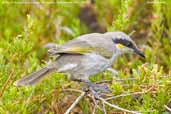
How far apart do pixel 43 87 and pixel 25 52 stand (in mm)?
357

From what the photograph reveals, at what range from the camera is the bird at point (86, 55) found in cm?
536

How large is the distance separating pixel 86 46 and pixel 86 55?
79 millimetres

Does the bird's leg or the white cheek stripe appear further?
the white cheek stripe

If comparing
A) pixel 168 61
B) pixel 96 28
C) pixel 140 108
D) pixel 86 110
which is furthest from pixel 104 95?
pixel 96 28

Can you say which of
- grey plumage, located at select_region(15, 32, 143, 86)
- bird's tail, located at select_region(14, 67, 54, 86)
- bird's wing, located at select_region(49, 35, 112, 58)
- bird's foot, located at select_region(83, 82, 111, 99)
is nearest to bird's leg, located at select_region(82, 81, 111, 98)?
bird's foot, located at select_region(83, 82, 111, 99)

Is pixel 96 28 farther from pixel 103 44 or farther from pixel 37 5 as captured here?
pixel 103 44

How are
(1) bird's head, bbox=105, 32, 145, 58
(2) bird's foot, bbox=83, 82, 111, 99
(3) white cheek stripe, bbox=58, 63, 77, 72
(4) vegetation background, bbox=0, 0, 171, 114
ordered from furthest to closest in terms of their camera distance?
(1) bird's head, bbox=105, 32, 145, 58 → (3) white cheek stripe, bbox=58, 63, 77, 72 → (2) bird's foot, bbox=83, 82, 111, 99 → (4) vegetation background, bbox=0, 0, 171, 114

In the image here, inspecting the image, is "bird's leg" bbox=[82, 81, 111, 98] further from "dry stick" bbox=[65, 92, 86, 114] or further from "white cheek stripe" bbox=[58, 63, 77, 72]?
"white cheek stripe" bbox=[58, 63, 77, 72]

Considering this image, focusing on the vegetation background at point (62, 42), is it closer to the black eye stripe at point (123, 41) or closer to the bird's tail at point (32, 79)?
the bird's tail at point (32, 79)

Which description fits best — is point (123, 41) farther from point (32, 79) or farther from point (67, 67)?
point (32, 79)

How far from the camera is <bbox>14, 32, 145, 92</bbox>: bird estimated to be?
5.36 meters

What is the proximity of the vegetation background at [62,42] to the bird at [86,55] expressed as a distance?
0.37 feet

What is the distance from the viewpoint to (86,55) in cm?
543

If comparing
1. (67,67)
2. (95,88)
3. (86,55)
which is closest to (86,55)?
(86,55)
